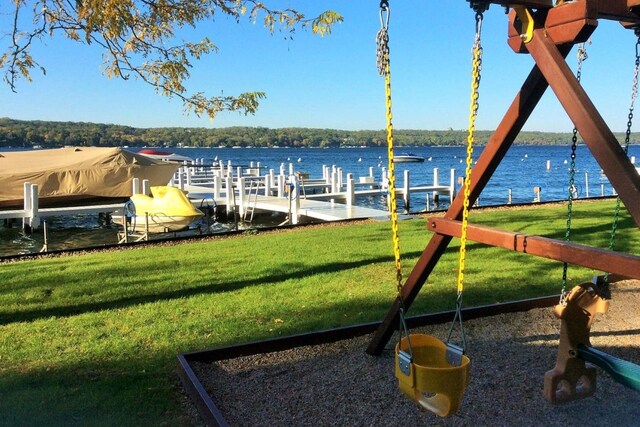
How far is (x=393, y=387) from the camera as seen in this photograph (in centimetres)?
446

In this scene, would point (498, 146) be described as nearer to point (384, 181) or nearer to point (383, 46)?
point (383, 46)

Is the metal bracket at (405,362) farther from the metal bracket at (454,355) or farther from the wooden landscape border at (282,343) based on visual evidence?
the wooden landscape border at (282,343)

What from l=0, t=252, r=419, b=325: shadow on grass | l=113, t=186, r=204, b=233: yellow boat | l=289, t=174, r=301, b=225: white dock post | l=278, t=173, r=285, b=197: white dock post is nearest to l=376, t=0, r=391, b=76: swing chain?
l=0, t=252, r=419, b=325: shadow on grass

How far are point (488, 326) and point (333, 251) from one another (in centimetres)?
447

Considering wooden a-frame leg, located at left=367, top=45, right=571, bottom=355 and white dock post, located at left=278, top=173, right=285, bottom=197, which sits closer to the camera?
wooden a-frame leg, located at left=367, top=45, right=571, bottom=355

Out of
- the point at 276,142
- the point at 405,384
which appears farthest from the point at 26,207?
the point at 276,142

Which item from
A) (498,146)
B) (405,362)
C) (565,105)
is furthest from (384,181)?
(405,362)

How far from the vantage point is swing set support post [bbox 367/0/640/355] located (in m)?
3.10

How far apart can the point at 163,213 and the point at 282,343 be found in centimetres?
988

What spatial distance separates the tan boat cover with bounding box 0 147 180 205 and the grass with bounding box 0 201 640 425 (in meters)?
10.9

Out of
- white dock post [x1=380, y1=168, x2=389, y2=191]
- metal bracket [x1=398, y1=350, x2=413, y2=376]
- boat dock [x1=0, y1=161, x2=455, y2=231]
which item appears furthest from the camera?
white dock post [x1=380, y1=168, x2=389, y2=191]

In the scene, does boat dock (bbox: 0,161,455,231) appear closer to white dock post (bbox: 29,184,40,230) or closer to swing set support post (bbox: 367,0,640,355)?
white dock post (bbox: 29,184,40,230)

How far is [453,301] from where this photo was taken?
6.94 m

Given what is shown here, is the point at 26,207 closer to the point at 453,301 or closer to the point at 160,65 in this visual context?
the point at 160,65
